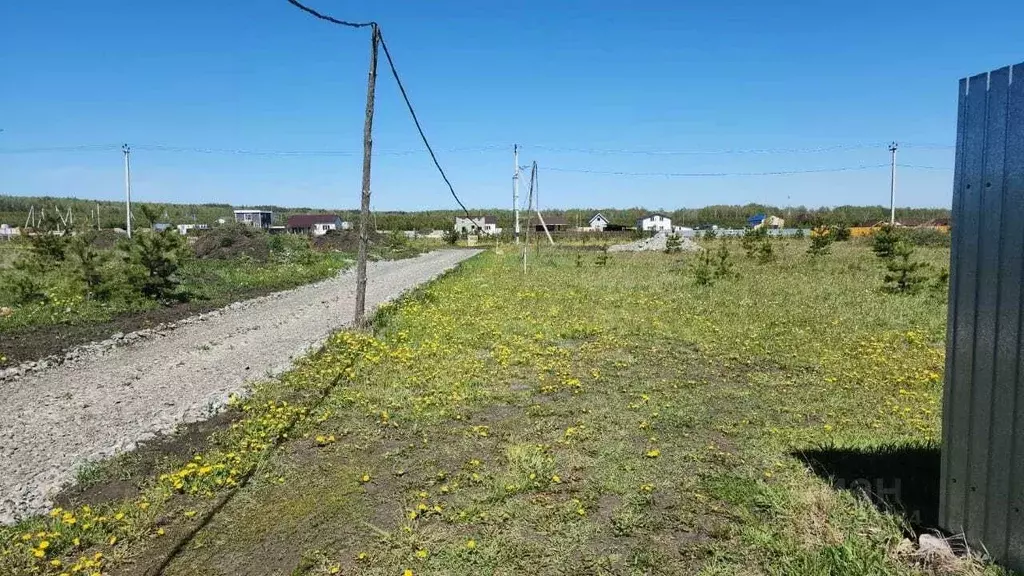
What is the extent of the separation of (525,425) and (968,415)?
381 centimetres

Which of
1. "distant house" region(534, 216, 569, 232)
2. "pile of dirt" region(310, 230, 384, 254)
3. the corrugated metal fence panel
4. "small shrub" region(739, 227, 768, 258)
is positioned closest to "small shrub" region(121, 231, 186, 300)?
the corrugated metal fence panel

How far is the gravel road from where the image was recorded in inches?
203

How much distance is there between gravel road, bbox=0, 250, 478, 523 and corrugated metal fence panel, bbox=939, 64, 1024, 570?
588 cm

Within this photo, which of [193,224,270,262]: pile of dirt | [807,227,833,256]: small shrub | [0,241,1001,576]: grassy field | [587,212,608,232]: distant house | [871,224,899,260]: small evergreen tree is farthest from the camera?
[587,212,608,232]: distant house

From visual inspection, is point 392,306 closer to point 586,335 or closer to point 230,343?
point 230,343

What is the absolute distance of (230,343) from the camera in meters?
10.4

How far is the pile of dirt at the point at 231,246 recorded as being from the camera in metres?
29.4

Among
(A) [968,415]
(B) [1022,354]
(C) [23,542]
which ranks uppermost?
(B) [1022,354]

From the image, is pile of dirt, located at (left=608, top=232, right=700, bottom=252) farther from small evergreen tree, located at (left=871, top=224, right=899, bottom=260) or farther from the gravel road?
the gravel road

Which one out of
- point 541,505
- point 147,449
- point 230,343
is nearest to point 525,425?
point 541,505

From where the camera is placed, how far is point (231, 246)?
104ft

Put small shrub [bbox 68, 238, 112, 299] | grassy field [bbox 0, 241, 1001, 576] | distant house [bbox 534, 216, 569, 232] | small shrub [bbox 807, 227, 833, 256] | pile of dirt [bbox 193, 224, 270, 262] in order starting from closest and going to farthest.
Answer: grassy field [bbox 0, 241, 1001, 576] < small shrub [bbox 68, 238, 112, 299] < pile of dirt [bbox 193, 224, 270, 262] < small shrub [bbox 807, 227, 833, 256] < distant house [bbox 534, 216, 569, 232]

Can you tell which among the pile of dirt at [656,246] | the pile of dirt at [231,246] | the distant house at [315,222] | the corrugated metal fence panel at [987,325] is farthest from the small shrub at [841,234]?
the distant house at [315,222]

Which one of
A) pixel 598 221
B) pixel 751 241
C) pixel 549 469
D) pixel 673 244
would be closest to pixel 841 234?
pixel 673 244
